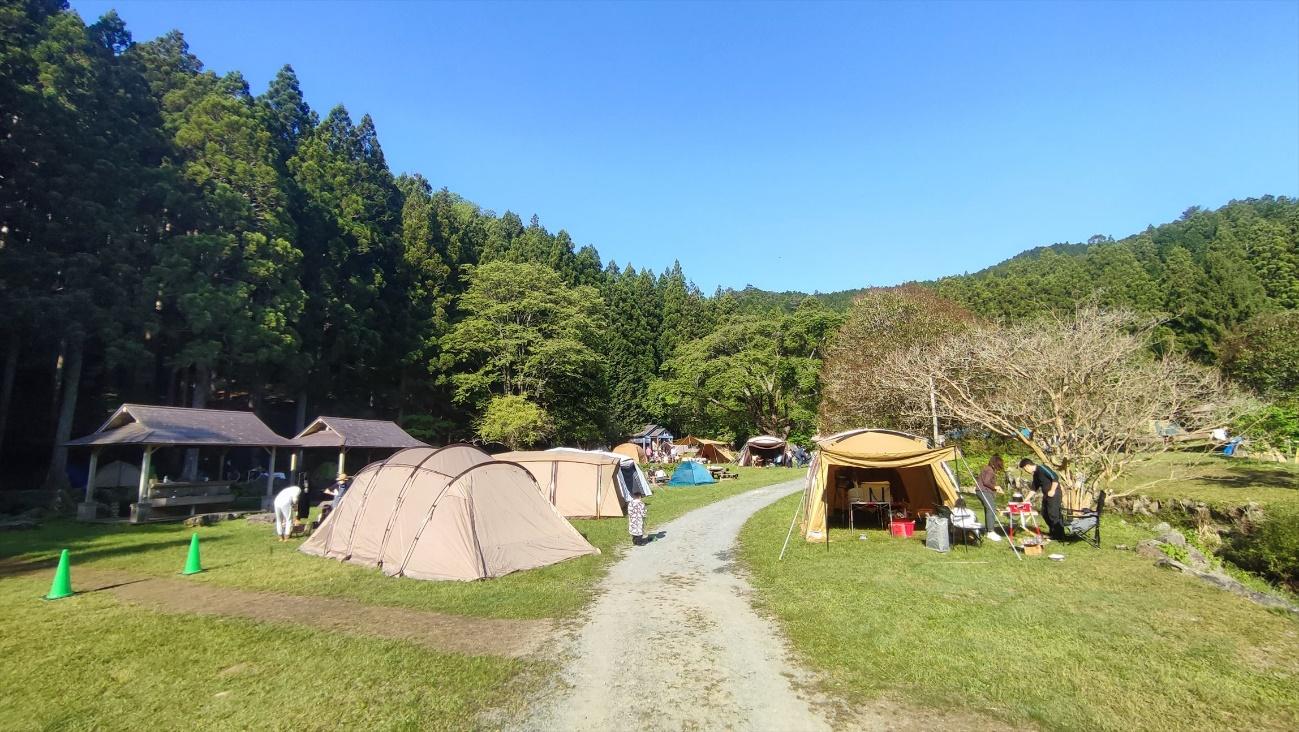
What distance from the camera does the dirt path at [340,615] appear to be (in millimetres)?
6977

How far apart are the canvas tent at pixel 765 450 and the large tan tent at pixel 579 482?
84.3 feet

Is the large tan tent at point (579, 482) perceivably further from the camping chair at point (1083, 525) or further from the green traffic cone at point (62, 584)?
the camping chair at point (1083, 525)

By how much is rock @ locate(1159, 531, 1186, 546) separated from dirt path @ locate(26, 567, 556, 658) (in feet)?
38.6

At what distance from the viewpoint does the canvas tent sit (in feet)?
141

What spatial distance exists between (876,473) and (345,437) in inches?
688

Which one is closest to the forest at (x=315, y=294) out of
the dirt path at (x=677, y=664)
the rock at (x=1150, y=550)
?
the rock at (x=1150, y=550)

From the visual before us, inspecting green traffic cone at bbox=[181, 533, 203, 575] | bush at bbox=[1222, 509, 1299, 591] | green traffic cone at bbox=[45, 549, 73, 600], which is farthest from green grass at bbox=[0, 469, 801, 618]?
bush at bbox=[1222, 509, 1299, 591]

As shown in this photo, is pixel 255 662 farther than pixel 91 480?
No

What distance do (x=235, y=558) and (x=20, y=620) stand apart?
4091 millimetres

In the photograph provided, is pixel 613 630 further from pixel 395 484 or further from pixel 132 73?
pixel 132 73

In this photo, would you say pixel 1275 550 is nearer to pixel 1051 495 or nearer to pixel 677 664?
pixel 1051 495

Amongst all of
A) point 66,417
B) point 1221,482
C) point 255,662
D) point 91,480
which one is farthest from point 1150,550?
point 66,417

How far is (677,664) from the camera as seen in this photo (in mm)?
6242

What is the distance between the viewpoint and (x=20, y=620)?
25.5 feet
